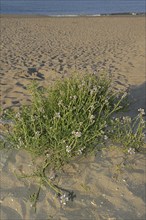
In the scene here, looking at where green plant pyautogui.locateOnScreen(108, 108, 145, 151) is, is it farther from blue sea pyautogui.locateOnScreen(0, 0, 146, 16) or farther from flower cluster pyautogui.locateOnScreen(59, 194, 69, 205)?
blue sea pyautogui.locateOnScreen(0, 0, 146, 16)

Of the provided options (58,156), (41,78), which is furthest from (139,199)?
(41,78)

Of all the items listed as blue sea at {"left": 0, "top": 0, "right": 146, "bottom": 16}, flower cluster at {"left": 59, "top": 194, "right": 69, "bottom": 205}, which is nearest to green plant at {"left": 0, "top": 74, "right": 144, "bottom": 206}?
flower cluster at {"left": 59, "top": 194, "right": 69, "bottom": 205}

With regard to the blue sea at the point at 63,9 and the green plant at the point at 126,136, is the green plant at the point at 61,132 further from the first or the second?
the blue sea at the point at 63,9

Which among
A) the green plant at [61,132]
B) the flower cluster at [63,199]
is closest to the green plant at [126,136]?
the green plant at [61,132]

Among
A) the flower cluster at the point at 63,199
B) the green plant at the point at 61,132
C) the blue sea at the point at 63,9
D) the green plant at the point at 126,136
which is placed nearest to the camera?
the flower cluster at the point at 63,199

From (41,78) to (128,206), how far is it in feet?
17.9

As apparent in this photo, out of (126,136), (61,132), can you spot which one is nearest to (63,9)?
(126,136)

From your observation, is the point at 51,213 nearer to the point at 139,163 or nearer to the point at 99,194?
the point at 99,194

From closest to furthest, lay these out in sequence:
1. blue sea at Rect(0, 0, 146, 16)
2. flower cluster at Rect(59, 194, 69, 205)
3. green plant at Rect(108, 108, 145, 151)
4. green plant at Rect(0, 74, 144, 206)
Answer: flower cluster at Rect(59, 194, 69, 205) < green plant at Rect(0, 74, 144, 206) < green plant at Rect(108, 108, 145, 151) < blue sea at Rect(0, 0, 146, 16)

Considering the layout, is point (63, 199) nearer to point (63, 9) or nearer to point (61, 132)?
point (61, 132)

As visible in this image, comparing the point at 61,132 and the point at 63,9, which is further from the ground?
the point at 63,9

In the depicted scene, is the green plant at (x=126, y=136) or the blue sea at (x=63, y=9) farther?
the blue sea at (x=63, y=9)

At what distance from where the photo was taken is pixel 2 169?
3996 millimetres

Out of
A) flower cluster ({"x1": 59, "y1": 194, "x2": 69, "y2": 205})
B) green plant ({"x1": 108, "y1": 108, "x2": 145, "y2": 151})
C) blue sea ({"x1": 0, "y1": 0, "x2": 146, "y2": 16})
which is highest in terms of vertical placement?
blue sea ({"x1": 0, "y1": 0, "x2": 146, "y2": 16})
